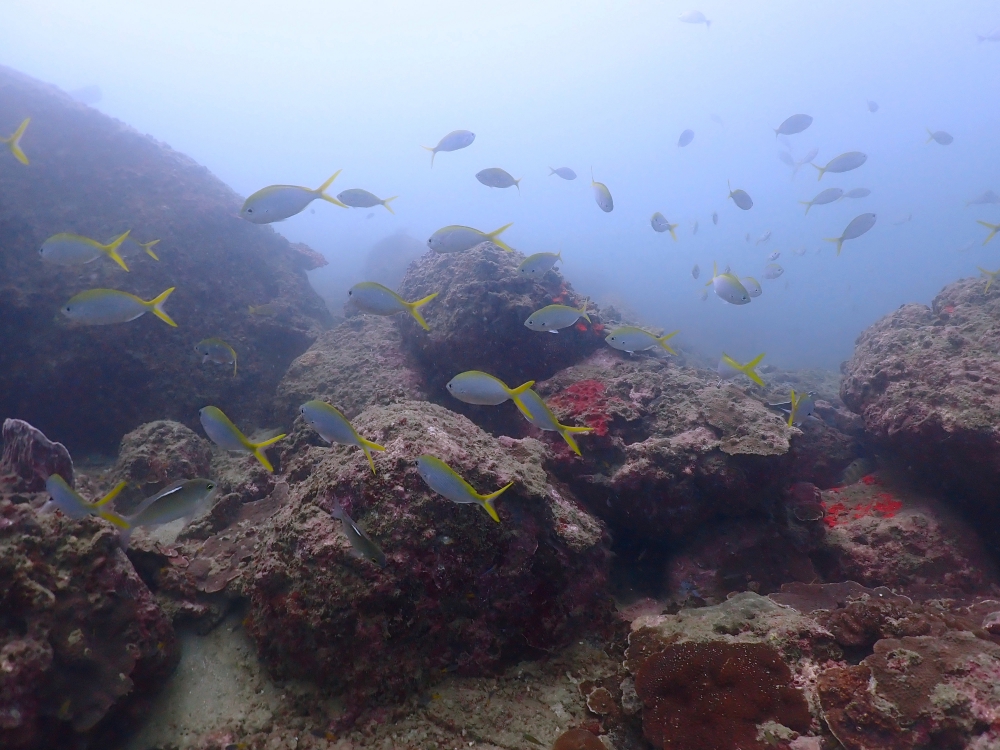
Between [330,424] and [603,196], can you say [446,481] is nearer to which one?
[330,424]

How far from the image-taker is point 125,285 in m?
7.54

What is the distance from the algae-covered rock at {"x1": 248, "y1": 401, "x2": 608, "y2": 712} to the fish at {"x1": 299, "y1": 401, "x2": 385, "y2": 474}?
0.52 m

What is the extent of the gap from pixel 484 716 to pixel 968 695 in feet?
9.58

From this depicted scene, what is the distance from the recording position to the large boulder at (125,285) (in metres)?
6.66

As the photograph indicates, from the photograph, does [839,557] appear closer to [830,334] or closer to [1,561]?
[1,561]

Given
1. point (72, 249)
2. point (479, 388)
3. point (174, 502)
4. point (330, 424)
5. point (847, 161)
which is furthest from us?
point (847, 161)

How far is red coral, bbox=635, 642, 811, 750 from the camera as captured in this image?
2.49 meters

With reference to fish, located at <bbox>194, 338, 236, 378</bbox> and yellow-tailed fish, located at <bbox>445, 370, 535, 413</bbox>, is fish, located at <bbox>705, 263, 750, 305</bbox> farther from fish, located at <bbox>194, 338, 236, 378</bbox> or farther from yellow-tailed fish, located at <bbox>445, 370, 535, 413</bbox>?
fish, located at <bbox>194, 338, 236, 378</bbox>

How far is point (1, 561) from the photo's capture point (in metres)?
2.46

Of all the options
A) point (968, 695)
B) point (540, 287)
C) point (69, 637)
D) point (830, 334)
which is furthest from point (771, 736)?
point (830, 334)

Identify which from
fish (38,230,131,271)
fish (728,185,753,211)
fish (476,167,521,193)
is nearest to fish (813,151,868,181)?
fish (728,185,753,211)

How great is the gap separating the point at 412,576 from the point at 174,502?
1.73 metres

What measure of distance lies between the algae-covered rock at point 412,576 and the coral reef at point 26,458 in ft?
7.08

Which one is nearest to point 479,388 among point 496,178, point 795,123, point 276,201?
point 276,201
